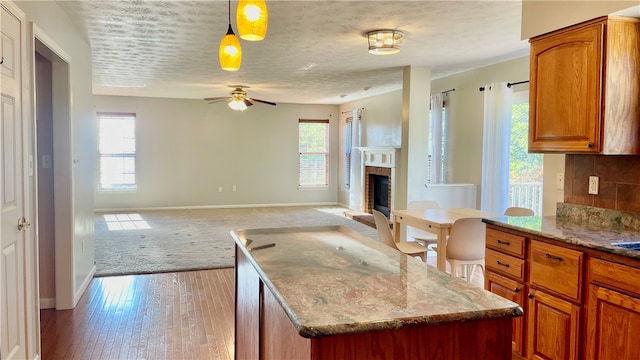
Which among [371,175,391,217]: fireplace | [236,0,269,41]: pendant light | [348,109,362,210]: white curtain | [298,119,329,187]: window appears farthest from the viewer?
[298,119,329,187]: window

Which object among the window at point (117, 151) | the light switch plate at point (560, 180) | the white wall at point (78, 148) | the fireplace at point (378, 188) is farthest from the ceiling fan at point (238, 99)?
the light switch plate at point (560, 180)

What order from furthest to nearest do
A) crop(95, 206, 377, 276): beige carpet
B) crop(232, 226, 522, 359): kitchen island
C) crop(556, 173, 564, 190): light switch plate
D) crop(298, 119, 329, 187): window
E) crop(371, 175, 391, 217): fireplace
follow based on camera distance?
1. crop(298, 119, 329, 187): window
2. crop(371, 175, 391, 217): fireplace
3. crop(95, 206, 377, 276): beige carpet
4. crop(556, 173, 564, 190): light switch plate
5. crop(232, 226, 522, 359): kitchen island

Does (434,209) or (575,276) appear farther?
(434,209)

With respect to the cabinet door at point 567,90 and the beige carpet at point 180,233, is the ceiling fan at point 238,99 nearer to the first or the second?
the beige carpet at point 180,233

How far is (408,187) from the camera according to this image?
5.96 m

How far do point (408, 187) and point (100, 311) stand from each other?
12.6 feet

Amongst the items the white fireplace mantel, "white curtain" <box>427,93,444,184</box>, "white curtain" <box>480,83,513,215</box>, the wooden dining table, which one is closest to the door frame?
the wooden dining table

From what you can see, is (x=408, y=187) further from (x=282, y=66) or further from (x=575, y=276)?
(x=575, y=276)

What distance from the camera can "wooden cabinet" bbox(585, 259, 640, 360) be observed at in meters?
2.02

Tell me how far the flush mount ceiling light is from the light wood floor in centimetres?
247

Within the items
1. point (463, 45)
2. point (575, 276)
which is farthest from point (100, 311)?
point (463, 45)

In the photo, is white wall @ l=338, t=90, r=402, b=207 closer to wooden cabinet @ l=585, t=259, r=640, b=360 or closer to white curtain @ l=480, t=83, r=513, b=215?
white curtain @ l=480, t=83, r=513, b=215

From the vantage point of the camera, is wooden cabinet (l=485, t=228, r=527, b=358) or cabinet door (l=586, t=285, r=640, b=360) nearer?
cabinet door (l=586, t=285, r=640, b=360)

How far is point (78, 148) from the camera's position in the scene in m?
4.09
